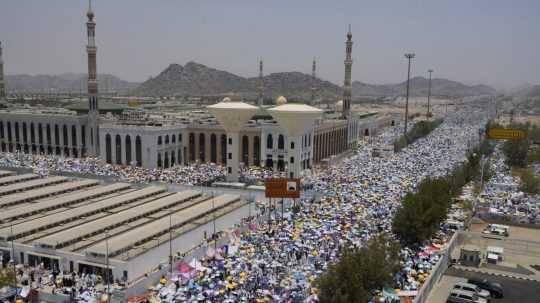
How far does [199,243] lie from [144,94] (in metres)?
177

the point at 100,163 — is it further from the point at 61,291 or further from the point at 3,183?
the point at 61,291

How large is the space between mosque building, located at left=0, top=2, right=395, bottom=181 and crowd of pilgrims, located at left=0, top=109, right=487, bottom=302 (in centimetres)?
398

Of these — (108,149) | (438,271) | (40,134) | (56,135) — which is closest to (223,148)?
(108,149)

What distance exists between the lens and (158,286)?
1664 cm

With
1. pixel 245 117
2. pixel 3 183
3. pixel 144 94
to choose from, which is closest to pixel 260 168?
pixel 245 117

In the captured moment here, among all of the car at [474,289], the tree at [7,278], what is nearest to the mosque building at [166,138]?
the car at [474,289]

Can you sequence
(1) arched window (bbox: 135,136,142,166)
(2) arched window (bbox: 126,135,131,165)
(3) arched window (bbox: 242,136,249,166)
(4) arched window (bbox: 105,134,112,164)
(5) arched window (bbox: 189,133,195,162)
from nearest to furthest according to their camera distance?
1. (1) arched window (bbox: 135,136,142,166)
2. (2) arched window (bbox: 126,135,131,165)
3. (4) arched window (bbox: 105,134,112,164)
4. (3) arched window (bbox: 242,136,249,166)
5. (5) arched window (bbox: 189,133,195,162)

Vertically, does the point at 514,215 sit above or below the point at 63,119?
below

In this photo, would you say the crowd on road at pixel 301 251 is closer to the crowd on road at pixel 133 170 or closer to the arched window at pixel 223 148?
the crowd on road at pixel 133 170

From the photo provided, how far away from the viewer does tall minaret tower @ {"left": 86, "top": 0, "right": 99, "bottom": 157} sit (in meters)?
42.9

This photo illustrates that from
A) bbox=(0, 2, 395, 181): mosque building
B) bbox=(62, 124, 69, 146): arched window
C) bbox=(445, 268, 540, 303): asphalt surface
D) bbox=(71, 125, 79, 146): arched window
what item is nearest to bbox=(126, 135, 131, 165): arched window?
bbox=(0, 2, 395, 181): mosque building

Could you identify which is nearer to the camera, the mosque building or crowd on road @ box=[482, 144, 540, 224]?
crowd on road @ box=[482, 144, 540, 224]

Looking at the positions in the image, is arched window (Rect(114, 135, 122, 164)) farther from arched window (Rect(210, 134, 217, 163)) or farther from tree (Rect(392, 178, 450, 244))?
tree (Rect(392, 178, 450, 244))

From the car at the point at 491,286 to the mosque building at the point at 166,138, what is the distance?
17.9 m
